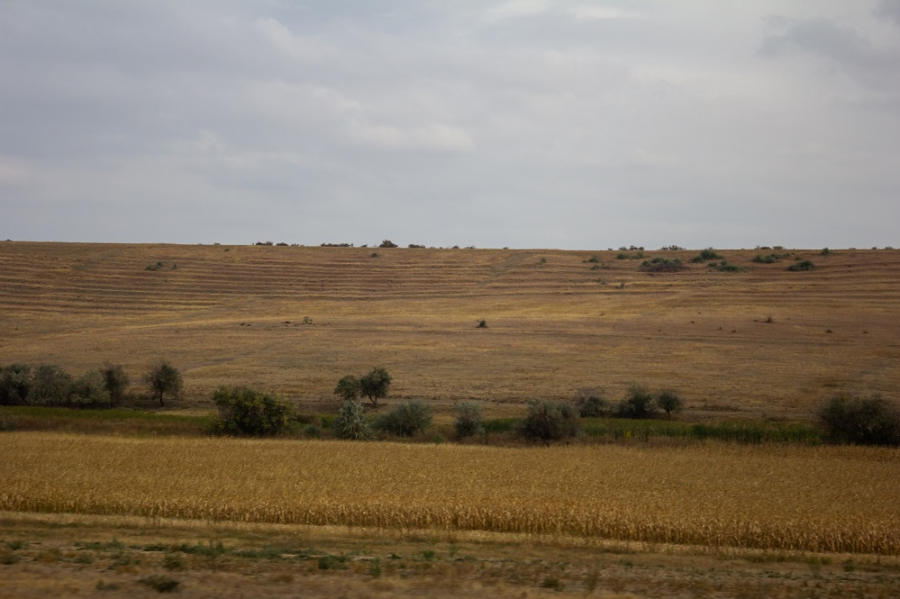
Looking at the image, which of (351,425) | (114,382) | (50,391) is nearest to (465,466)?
(351,425)

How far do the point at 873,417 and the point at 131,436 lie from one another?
26146 mm

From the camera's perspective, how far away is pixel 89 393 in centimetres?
3450

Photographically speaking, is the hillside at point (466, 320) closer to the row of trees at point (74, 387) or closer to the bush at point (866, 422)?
the row of trees at point (74, 387)

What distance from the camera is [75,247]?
8481cm

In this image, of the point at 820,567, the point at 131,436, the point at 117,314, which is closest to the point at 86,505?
the point at 131,436

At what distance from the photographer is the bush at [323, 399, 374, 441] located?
29109 millimetres

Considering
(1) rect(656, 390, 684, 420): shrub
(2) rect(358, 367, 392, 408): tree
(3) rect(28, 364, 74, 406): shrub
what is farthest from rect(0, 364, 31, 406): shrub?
(1) rect(656, 390, 684, 420): shrub

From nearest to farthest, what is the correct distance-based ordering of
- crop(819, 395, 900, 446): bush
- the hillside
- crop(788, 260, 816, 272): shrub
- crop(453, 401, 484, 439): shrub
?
crop(819, 395, 900, 446): bush < crop(453, 401, 484, 439): shrub < the hillside < crop(788, 260, 816, 272): shrub

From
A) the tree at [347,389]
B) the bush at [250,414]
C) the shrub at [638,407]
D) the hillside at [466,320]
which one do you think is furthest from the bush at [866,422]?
the bush at [250,414]

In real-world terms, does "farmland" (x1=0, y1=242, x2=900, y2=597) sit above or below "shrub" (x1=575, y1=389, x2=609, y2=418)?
above

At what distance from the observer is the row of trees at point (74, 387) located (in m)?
34.6

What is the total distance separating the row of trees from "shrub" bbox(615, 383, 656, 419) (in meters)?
20.0

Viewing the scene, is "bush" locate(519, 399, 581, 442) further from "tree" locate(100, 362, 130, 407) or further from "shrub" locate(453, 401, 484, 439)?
"tree" locate(100, 362, 130, 407)

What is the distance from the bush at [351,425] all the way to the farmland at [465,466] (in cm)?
145
